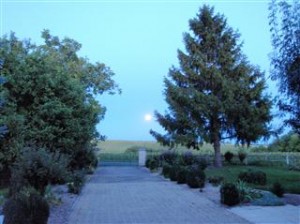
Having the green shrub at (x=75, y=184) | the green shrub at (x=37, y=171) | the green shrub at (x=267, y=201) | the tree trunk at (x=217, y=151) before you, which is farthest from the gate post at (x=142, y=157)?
the green shrub at (x=37, y=171)

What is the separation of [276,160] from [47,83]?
1035 inches

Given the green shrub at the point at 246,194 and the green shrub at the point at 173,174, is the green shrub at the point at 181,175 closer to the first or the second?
the green shrub at the point at 173,174

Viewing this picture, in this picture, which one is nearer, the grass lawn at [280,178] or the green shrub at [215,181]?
the grass lawn at [280,178]

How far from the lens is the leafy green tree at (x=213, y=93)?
1538 inches

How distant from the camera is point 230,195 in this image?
15352 mm

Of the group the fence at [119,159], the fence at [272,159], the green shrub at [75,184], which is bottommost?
the green shrub at [75,184]

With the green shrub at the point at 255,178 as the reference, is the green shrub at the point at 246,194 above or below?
below

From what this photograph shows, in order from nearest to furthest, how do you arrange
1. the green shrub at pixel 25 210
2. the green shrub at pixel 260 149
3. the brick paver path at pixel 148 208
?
the green shrub at pixel 25 210 → the brick paver path at pixel 148 208 → the green shrub at pixel 260 149

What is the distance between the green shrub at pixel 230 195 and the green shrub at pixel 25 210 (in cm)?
686

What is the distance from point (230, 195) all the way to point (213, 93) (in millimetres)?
25736

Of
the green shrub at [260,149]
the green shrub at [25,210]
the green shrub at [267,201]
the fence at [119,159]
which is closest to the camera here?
the green shrub at [25,210]

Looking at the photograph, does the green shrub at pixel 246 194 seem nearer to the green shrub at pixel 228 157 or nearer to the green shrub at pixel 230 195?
the green shrub at pixel 230 195

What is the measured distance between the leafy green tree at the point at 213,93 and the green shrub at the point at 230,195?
23.3 meters

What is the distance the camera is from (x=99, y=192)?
812 inches
